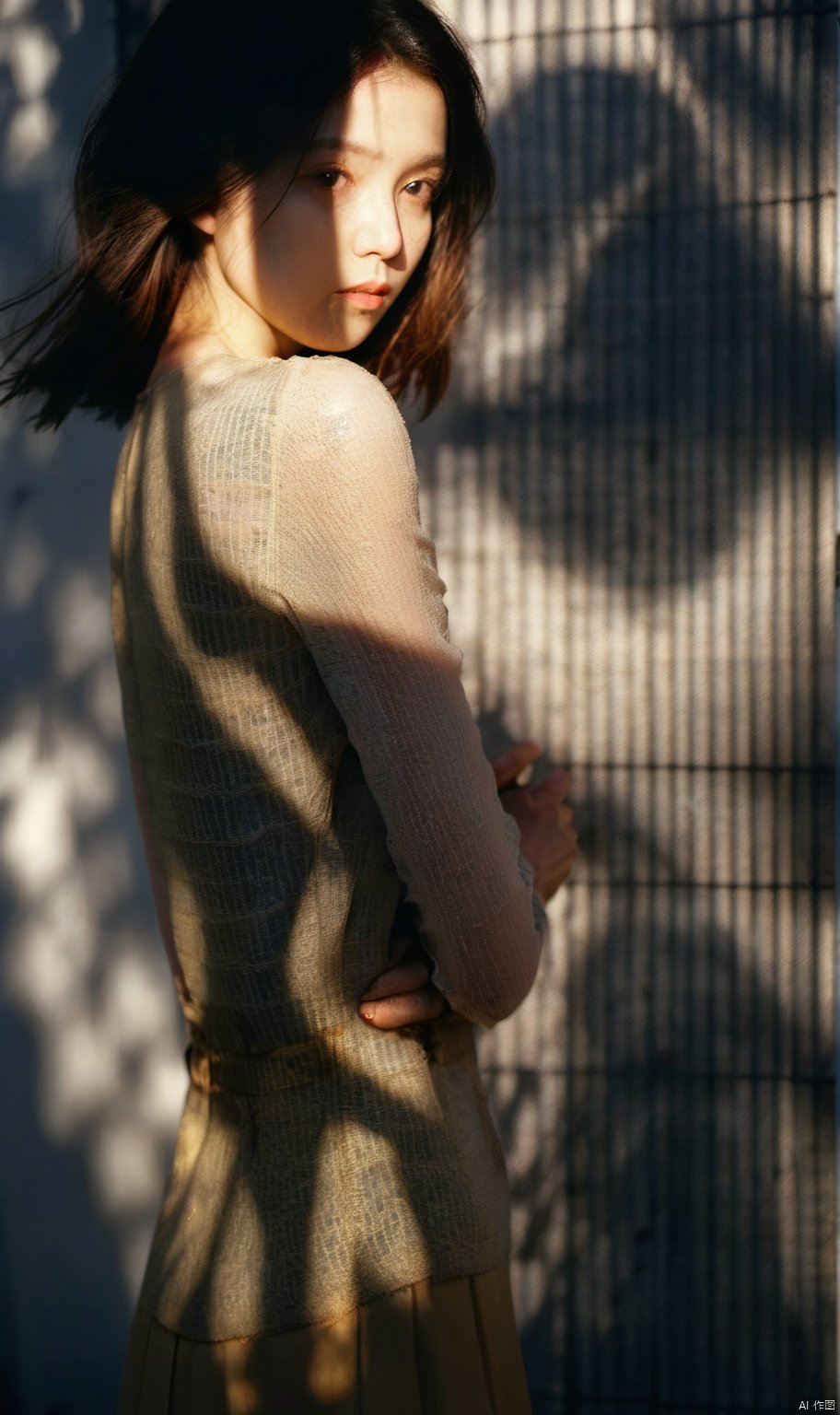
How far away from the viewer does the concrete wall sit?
222cm

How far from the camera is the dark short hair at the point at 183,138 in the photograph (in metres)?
1.21

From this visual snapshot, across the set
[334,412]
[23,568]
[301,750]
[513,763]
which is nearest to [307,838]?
[301,750]

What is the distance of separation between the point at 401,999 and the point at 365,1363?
0.34 m

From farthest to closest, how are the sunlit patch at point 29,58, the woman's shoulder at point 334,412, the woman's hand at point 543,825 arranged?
the sunlit patch at point 29,58 < the woman's hand at point 543,825 < the woman's shoulder at point 334,412

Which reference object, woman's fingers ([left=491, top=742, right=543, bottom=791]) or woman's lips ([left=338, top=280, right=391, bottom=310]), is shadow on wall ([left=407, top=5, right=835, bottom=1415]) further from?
woman's lips ([left=338, top=280, right=391, bottom=310])

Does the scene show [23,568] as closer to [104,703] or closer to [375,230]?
[104,703]

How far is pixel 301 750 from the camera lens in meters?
1.12

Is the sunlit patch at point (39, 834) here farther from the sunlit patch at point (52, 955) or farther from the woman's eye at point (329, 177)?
the woman's eye at point (329, 177)

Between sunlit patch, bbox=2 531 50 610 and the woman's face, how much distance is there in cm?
133

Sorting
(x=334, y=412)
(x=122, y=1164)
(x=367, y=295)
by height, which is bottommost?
(x=122, y=1164)

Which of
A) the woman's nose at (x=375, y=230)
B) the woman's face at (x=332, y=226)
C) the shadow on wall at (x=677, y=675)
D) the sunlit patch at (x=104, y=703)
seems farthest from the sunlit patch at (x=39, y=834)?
the woman's nose at (x=375, y=230)

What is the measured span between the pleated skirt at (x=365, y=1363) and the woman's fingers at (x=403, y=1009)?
25cm

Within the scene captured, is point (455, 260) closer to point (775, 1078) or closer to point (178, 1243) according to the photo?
point (178, 1243)

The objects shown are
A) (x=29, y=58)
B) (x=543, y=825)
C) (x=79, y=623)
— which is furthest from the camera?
(x=79, y=623)
